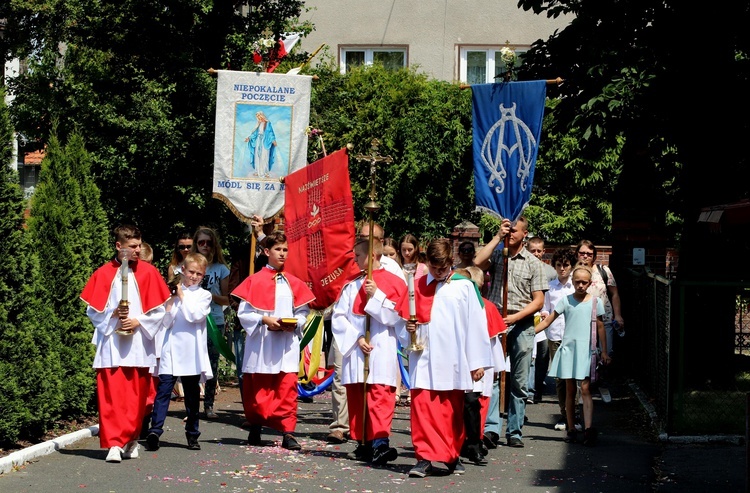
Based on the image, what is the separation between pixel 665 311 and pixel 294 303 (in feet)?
13.2

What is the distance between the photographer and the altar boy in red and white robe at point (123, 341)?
10.4m

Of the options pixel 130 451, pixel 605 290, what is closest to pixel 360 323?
pixel 130 451

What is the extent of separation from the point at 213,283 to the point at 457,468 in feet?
14.4

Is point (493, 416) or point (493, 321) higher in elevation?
point (493, 321)

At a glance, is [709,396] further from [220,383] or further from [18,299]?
[18,299]

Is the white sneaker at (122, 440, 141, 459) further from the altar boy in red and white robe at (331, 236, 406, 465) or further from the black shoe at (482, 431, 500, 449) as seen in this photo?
the black shoe at (482, 431, 500, 449)

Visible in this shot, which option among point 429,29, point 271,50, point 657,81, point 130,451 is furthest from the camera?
point 429,29

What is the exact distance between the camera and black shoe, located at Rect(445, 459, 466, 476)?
10.1 meters

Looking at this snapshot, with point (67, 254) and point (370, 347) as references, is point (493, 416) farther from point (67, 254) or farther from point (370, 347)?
point (67, 254)

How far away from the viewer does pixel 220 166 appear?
1487cm

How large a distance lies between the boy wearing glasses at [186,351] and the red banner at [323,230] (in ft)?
3.05

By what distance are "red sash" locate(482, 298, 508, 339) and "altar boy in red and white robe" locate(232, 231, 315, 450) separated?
1.57m

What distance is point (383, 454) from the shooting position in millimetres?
10469

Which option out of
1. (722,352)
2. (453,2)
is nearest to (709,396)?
(722,352)
